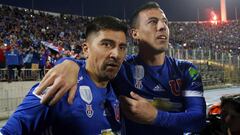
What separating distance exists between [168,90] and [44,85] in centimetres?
105

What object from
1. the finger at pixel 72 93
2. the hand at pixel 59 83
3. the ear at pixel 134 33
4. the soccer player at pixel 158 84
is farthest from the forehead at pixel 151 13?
the finger at pixel 72 93

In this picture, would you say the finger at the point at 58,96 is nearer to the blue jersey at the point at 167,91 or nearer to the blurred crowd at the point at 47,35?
the blue jersey at the point at 167,91

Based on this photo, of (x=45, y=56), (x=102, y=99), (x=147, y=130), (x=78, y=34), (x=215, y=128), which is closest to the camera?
(x=102, y=99)

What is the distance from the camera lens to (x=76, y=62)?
7.27ft

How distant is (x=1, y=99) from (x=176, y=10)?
46.0 meters

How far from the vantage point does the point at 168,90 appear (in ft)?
8.64

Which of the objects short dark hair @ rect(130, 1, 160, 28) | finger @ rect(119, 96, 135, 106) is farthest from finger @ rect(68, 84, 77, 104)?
short dark hair @ rect(130, 1, 160, 28)

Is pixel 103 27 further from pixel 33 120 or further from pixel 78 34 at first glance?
pixel 78 34

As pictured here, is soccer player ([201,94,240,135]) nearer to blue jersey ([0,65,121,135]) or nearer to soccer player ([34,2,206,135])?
soccer player ([34,2,206,135])

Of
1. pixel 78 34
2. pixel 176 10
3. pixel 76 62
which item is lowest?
pixel 76 62

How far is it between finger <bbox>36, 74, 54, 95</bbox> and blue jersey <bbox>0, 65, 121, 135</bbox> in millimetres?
28

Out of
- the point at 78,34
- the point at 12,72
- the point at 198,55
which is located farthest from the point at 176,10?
the point at 12,72

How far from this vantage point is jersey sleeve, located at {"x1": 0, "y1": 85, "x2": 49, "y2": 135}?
5.83ft

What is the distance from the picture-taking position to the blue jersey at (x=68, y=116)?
180cm
